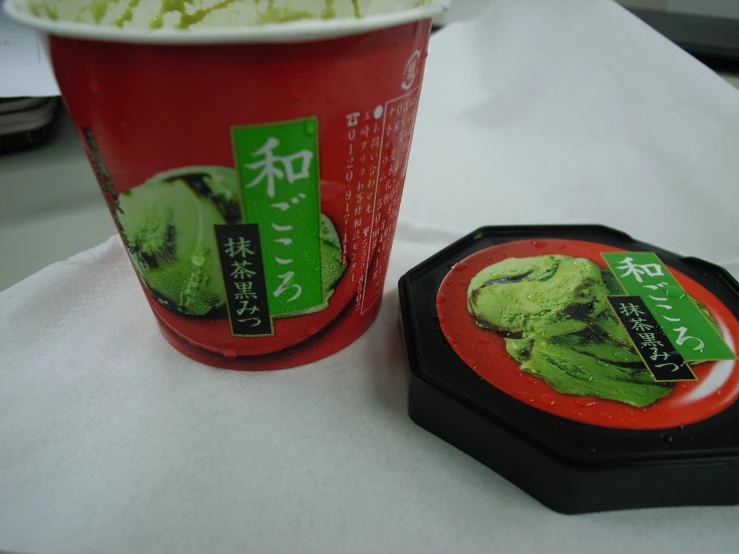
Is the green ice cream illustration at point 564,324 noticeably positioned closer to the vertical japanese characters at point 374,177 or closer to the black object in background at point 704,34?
the vertical japanese characters at point 374,177

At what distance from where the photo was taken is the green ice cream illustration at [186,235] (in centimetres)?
35

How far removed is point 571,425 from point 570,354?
80 millimetres

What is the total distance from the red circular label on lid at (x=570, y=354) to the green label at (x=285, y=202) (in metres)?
0.13

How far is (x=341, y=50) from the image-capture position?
318mm

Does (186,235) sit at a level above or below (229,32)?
below

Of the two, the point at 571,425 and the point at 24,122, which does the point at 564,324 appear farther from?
the point at 24,122

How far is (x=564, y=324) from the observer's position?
1.51ft

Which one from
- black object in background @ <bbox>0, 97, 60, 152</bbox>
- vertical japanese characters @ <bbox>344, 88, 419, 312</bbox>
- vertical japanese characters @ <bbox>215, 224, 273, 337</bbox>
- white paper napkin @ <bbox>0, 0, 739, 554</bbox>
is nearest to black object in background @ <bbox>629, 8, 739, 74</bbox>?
white paper napkin @ <bbox>0, 0, 739, 554</bbox>

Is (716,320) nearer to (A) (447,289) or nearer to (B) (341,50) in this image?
(A) (447,289)

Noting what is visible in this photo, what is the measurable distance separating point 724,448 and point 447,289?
0.24 meters

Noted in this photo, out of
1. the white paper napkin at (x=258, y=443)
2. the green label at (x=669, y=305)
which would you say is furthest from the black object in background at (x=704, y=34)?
the green label at (x=669, y=305)

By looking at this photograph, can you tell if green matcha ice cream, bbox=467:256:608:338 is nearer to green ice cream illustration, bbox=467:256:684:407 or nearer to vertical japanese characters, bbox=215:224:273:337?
green ice cream illustration, bbox=467:256:684:407

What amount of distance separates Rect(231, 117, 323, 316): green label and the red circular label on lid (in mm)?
133

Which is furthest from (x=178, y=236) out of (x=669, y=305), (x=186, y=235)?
(x=669, y=305)
